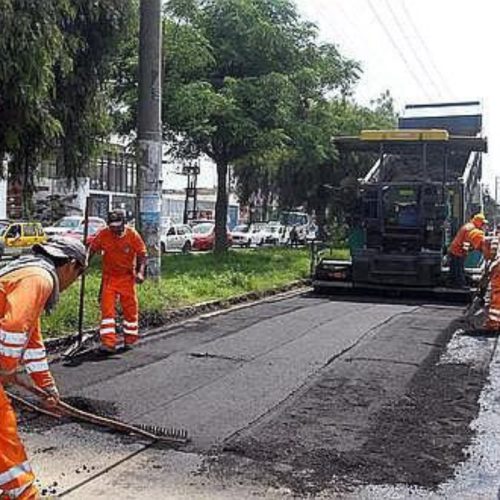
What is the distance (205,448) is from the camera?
19.5ft

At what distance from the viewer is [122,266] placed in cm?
983

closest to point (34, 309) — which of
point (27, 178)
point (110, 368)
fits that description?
point (110, 368)

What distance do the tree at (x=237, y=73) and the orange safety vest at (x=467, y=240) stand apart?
23.5 feet

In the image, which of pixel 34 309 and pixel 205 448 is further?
pixel 205 448

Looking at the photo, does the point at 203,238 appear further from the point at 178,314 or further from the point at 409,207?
the point at 178,314

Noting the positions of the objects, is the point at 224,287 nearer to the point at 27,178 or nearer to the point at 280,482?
the point at 27,178

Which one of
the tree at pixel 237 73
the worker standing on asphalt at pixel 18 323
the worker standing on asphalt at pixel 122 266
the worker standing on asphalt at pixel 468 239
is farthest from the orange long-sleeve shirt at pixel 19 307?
the tree at pixel 237 73

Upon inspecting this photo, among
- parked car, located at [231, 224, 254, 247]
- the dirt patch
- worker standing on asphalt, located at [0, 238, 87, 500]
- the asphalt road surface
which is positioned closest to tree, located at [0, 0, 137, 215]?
the asphalt road surface

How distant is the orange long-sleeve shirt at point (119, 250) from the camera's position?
9.82 meters

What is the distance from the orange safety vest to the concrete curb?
12.3ft

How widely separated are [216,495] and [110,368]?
12.3 feet

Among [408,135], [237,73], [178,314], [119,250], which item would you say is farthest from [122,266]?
[237,73]

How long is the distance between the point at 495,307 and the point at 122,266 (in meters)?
Answer: 5.17

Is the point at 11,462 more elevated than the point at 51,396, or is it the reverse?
the point at 11,462
